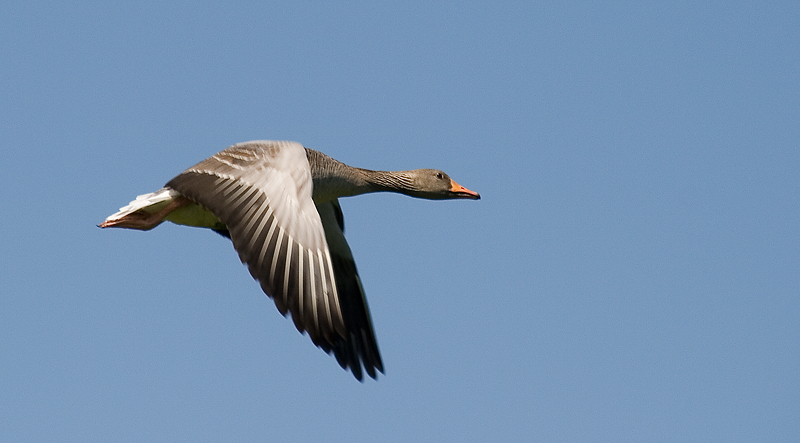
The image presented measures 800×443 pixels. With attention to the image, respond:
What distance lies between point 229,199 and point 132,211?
2.30 m

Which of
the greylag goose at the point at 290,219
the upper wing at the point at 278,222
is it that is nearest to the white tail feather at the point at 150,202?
the greylag goose at the point at 290,219

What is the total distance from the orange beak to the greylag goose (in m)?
0.85

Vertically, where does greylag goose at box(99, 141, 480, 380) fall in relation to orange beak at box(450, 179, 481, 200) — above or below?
below

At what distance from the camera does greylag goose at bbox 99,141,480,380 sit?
30.3ft

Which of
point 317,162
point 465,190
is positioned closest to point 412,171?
point 465,190

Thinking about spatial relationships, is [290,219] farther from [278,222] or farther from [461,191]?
[461,191]

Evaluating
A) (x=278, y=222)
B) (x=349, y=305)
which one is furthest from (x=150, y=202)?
(x=349, y=305)

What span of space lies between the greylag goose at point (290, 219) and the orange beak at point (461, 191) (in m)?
0.85

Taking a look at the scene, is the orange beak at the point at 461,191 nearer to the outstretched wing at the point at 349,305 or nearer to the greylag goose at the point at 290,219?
the greylag goose at the point at 290,219

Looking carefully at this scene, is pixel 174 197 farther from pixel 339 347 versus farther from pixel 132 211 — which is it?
pixel 339 347

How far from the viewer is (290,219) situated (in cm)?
983

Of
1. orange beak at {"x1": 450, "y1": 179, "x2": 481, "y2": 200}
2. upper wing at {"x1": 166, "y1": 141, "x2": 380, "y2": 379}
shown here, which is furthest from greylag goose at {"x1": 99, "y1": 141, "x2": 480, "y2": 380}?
orange beak at {"x1": 450, "y1": 179, "x2": 481, "y2": 200}

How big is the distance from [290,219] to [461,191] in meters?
5.30

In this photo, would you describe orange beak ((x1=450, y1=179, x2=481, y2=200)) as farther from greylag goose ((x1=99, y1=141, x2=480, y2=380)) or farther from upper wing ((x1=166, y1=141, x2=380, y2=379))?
upper wing ((x1=166, y1=141, x2=380, y2=379))
